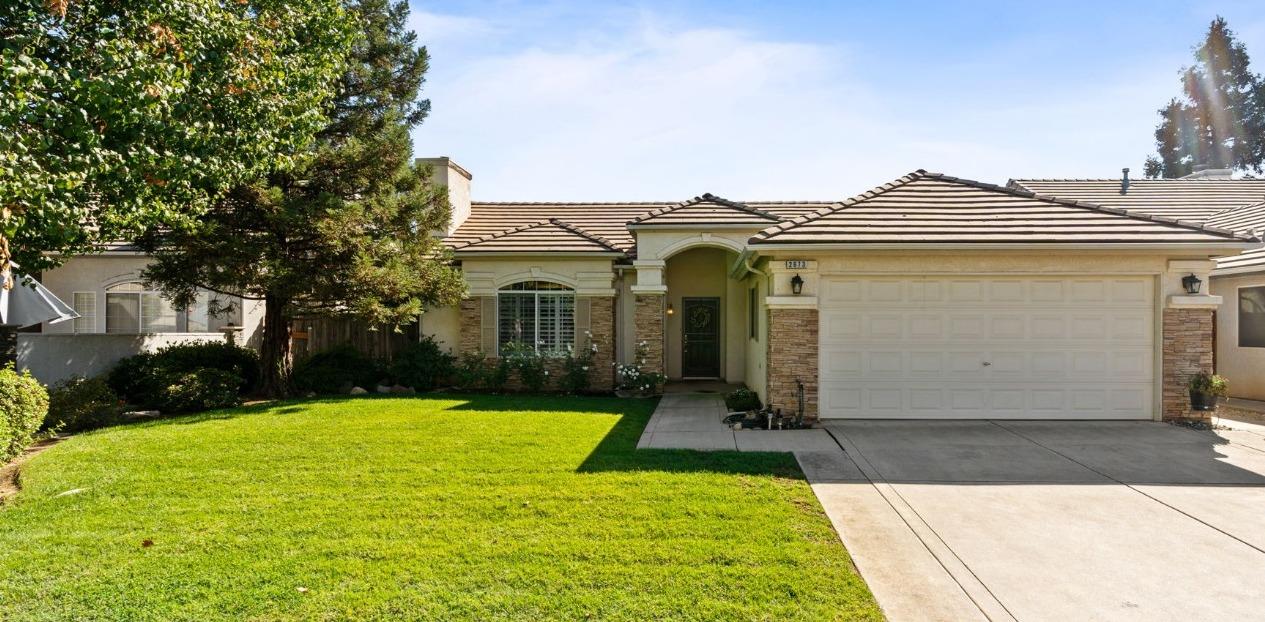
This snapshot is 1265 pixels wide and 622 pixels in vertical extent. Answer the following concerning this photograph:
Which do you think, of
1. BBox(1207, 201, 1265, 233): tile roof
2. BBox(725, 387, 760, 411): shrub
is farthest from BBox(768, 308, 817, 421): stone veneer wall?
BBox(1207, 201, 1265, 233): tile roof

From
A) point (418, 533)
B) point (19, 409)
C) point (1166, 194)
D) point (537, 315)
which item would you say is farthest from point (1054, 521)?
point (1166, 194)

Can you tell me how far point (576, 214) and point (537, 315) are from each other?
4.64 m

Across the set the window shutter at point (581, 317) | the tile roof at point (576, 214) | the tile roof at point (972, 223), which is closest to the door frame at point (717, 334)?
the tile roof at point (576, 214)

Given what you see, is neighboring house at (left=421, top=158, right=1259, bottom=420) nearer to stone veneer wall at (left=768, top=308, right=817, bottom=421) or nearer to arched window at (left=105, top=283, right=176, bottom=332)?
stone veneer wall at (left=768, top=308, right=817, bottom=421)

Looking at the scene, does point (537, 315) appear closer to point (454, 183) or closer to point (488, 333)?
point (488, 333)

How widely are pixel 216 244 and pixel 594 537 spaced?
33.3 ft

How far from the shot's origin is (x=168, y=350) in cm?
1256

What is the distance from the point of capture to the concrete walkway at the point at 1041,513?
4074 millimetres

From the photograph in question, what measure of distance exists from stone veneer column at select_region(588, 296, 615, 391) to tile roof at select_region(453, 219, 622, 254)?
123 cm

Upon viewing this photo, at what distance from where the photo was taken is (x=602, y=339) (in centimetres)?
1445

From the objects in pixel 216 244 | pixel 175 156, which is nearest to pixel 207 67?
pixel 175 156

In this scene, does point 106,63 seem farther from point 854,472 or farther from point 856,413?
point 856,413

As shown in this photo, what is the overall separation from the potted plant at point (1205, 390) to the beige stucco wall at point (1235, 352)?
15.1ft

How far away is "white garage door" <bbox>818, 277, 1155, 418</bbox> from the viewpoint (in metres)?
9.72
